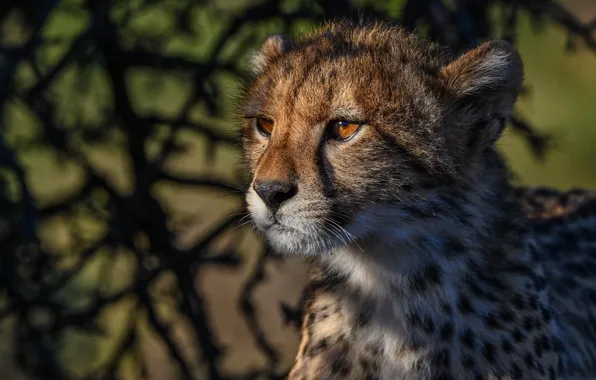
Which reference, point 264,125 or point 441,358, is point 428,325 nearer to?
point 441,358

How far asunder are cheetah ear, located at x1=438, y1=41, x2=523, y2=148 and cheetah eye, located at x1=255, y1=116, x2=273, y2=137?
0.40 meters

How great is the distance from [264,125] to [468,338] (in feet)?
2.20

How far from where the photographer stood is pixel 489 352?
2.67 metres

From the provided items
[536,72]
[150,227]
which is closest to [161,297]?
[150,227]

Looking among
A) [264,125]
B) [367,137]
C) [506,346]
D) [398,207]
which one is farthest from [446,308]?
[264,125]

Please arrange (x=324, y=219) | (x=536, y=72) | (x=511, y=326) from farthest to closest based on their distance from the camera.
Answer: (x=536, y=72) < (x=511, y=326) < (x=324, y=219)

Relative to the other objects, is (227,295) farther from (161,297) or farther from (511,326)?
(511,326)

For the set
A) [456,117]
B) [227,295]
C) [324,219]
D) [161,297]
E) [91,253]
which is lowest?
[227,295]

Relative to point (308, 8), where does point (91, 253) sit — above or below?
below

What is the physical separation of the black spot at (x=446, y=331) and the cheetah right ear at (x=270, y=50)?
2.58 ft

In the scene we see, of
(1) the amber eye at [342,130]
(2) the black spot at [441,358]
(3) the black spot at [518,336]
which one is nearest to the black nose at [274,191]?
(1) the amber eye at [342,130]

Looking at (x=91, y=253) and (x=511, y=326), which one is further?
(x=91, y=253)

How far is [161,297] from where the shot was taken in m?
4.20

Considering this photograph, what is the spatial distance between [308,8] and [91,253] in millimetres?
989
